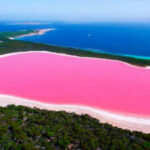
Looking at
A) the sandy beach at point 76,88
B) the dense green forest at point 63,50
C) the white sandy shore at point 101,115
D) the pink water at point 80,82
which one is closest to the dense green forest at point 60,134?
the white sandy shore at point 101,115

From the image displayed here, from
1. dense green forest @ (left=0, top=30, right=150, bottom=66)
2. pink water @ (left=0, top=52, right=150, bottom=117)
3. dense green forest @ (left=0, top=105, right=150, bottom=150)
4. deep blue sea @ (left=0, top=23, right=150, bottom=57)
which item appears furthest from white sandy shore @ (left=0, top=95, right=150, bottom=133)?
deep blue sea @ (left=0, top=23, right=150, bottom=57)

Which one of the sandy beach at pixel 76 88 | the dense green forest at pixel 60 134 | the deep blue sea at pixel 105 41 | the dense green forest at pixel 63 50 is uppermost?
the deep blue sea at pixel 105 41

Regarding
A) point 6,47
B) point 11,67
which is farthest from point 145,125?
point 6,47

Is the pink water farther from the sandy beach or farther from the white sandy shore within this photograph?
the white sandy shore

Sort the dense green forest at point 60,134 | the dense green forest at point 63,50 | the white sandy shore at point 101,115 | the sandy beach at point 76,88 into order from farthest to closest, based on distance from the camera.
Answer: the dense green forest at point 63,50
the sandy beach at point 76,88
the white sandy shore at point 101,115
the dense green forest at point 60,134

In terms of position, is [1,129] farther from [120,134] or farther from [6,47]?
[6,47]

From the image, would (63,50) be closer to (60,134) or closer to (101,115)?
(101,115)

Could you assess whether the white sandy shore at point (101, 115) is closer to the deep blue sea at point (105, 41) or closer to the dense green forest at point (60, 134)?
the dense green forest at point (60, 134)
